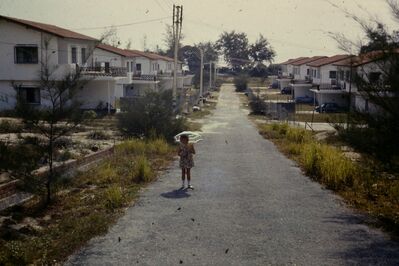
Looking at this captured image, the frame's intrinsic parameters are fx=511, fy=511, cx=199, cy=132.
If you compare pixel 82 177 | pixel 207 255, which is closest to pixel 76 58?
pixel 82 177

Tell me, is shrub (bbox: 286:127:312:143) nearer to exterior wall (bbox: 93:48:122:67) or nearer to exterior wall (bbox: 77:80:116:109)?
exterior wall (bbox: 77:80:116:109)

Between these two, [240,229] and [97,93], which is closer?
[240,229]

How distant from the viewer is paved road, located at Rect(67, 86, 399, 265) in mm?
7361

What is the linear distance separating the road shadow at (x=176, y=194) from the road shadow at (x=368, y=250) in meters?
4.17

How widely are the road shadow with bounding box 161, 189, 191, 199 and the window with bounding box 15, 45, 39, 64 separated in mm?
23294

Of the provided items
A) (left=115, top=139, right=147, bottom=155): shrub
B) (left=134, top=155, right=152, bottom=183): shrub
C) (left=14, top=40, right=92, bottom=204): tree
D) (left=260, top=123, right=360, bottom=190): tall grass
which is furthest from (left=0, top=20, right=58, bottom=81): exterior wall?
(left=14, top=40, right=92, bottom=204): tree

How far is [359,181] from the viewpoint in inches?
508

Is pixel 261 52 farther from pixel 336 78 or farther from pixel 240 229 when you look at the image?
pixel 240 229

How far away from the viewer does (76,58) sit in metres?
35.2

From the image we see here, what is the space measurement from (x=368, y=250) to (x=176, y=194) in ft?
17.2

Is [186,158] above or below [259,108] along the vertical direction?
above

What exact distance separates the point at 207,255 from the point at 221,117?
3624 cm

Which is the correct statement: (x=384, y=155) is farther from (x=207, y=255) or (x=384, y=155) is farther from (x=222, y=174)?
(x=222, y=174)

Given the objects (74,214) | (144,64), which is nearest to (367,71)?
(74,214)
